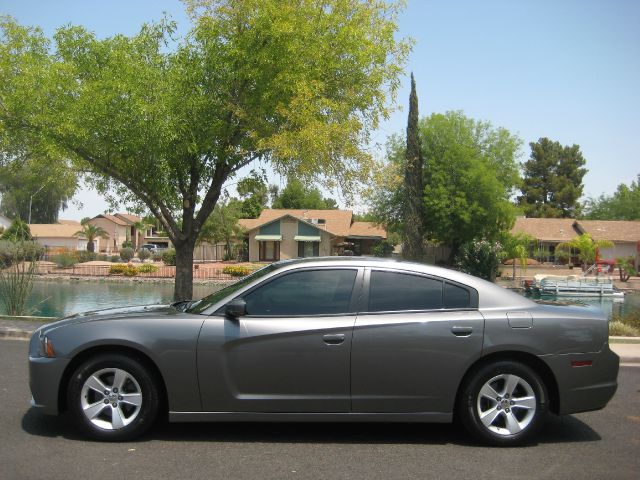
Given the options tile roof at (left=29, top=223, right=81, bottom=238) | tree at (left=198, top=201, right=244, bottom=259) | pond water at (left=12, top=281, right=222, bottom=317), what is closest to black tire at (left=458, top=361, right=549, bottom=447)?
pond water at (left=12, top=281, right=222, bottom=317)

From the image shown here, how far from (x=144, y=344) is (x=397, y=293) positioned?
85.2 inches

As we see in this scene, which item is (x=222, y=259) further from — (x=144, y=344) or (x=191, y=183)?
(x=144, y=344)

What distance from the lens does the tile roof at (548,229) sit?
192ft

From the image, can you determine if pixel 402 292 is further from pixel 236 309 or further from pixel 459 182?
pixel 459 182

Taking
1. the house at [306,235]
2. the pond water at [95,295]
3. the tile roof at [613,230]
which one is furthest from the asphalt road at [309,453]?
the tile roof at [613,230]

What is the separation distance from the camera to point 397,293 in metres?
5.39

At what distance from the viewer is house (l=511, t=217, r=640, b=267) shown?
5712 centimetres

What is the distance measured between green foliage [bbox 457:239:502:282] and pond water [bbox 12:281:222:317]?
17.2 m

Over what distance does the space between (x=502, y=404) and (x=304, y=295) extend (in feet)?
6.21

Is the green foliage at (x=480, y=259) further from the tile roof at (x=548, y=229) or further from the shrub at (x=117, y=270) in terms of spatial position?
the shrub at (x=117, y=270)

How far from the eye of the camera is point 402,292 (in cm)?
540

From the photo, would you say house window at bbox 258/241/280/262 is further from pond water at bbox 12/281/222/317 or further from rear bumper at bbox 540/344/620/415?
rear bumper at bbox 540/344/620/415

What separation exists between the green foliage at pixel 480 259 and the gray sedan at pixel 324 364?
37.3 m

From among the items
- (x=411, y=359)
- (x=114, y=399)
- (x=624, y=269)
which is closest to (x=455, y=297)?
(x=411, y=359)
